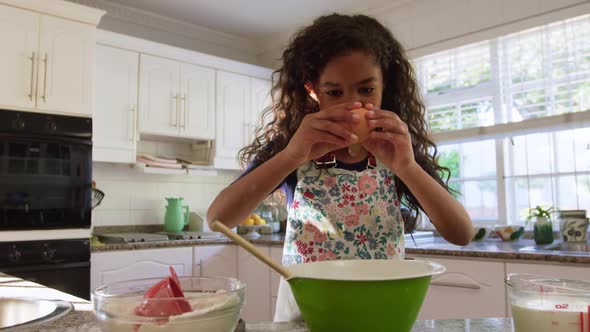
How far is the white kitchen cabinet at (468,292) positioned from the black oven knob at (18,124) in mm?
2081

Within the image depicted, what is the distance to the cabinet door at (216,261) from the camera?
3031mm

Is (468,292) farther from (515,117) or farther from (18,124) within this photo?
(18,124)

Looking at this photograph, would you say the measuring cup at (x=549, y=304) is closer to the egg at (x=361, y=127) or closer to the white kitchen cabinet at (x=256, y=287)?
the egg at (x=361, y=127)

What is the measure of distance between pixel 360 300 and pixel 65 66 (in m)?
2.60

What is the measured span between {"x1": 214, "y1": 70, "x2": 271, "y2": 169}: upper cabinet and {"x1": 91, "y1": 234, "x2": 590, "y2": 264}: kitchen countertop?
2.25ft

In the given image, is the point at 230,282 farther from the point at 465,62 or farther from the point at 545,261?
the point at 465,62

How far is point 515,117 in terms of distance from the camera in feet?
9.66

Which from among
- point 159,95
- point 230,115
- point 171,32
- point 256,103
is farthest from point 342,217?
point 171,32

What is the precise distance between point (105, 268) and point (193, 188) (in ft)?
3.97

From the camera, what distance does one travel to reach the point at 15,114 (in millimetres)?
2453

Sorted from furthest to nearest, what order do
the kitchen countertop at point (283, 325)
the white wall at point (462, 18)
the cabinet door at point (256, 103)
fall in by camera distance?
the cabinet door at point (256, 103)
the white wall at point (462, 18)
the kitchen countertop at point (283, 325)

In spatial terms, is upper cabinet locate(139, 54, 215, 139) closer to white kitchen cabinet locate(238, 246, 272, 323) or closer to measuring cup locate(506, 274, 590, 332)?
white kitchen cabinet locate(238, 246, 272, 323)

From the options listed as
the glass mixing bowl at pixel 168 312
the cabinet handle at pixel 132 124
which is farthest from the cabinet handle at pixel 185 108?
the glass mixing bowl at pixel 168 312

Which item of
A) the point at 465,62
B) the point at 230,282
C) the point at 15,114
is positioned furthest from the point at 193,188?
the point at 230,282
